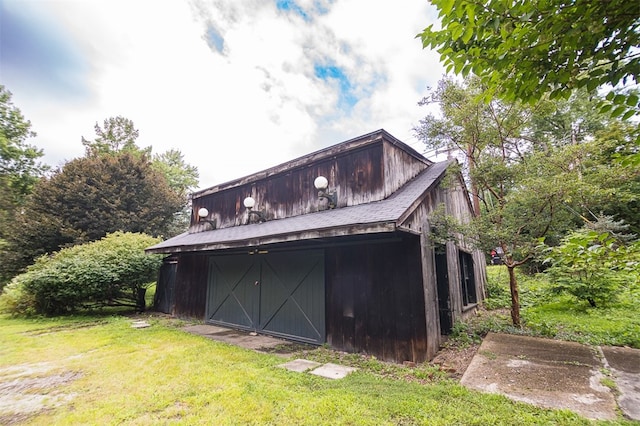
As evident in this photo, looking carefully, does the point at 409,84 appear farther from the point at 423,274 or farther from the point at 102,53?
the point at 102,53

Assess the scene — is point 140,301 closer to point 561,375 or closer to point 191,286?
point 191,286

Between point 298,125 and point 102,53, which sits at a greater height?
point 298,125

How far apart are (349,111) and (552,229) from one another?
32.2 feet

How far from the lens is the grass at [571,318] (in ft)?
15.9

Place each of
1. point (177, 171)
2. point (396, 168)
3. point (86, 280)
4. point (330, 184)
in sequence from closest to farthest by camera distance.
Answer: point (396, 168) → point (330, 184) → point (86, 280) → point (177, 171)

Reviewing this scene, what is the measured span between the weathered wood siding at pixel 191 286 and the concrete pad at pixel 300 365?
4.92 meters

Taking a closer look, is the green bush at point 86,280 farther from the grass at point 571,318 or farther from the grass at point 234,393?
the grass at point 571,318

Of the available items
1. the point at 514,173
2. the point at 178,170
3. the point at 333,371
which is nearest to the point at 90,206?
the point at 178,170

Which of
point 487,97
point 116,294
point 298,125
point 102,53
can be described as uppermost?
point 298,125

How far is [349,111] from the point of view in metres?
12.7

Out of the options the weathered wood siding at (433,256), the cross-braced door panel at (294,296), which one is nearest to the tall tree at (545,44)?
the weathered wood siding at (433,256)

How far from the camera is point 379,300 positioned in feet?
15.2

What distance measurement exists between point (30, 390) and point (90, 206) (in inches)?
555

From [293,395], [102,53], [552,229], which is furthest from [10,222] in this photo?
[552,229]
